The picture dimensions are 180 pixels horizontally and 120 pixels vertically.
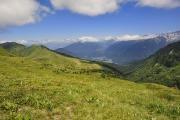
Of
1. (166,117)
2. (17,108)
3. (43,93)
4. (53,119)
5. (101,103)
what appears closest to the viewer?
(53,119)

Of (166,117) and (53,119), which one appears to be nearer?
(53,119)

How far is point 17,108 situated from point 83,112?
3.86 metres

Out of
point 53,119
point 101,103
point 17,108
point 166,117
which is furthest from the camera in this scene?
point 101,103

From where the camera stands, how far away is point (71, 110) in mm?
19109

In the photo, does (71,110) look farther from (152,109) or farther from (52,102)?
(152,109)

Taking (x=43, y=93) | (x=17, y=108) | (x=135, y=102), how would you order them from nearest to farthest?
(x=17, y=108), (x=43, y=93), (x=135, y=102)

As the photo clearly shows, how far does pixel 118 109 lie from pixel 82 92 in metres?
6.25

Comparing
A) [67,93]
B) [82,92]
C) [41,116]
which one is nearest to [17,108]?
[41,116]

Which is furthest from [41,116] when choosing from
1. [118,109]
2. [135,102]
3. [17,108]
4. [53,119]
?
[135,102]

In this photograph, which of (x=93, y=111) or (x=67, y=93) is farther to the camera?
(x=67, y=93)

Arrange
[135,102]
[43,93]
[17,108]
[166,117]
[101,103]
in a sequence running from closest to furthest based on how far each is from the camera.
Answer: [17,108], [166,117], [101,103], [43,93], [135,102]

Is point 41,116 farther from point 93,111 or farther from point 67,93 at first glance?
point 67,93

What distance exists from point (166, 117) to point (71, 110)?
6.13m

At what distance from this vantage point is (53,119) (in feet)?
55.7
